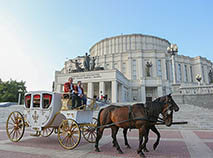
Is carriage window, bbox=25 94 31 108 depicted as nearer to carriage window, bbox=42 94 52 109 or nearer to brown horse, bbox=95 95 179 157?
carriage window, bbox=42 94 52 109

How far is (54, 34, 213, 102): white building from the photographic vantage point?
3320cm

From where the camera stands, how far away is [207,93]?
18.9m

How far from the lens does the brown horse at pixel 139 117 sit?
182 inches

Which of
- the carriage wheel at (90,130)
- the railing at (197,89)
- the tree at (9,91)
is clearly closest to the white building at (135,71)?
the railing at (197,89)

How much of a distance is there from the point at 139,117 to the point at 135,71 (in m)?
46.9

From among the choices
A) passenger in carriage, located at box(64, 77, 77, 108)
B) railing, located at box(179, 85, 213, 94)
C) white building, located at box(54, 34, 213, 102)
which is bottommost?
passenger in carriage, located at box(64, 77, 77, 108)

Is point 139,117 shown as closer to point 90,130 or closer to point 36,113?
point 90,130

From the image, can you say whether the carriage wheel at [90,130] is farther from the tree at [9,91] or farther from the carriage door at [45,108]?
the tree at [9,91]

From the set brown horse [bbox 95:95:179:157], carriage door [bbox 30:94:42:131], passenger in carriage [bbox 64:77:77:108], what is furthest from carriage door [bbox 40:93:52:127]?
brown horse [bbox 95:95:179:157]

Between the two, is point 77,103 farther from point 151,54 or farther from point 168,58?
point 168,58

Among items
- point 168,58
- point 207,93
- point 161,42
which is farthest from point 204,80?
point 207,93

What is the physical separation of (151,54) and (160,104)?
160 feet

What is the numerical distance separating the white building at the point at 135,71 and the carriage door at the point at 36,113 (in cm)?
2393

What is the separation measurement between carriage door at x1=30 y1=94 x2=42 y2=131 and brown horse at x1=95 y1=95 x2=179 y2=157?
105 inches
